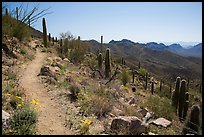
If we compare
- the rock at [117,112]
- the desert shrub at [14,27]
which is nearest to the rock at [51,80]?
the rock at [117,112]

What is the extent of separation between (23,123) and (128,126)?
8.26 feet

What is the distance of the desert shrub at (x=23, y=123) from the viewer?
19.1 ft

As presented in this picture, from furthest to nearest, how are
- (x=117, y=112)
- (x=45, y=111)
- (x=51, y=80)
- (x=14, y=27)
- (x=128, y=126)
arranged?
(x=14, y=27) → (x=51, y=80) → (x=117, y=112) → (x=45, y=111) → (x=128, y=126)

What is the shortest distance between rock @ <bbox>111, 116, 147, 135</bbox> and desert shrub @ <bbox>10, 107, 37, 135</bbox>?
2035mm

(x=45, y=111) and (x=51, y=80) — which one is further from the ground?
(x=51, y=80)

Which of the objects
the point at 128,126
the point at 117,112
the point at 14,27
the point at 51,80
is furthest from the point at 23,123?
the point at 14,27

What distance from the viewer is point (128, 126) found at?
642 centimetres

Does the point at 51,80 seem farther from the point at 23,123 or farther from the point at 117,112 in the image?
the point at 23,123

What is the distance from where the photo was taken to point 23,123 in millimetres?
5992

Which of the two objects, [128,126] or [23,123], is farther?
[128,126]

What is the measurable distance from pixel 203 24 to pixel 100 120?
14.3ft

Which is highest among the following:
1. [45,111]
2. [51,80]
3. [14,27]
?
[14,27]

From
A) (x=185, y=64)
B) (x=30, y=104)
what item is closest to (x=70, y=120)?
(x=30, y=104)

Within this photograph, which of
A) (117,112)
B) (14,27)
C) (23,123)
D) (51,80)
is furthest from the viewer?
(14,27)
